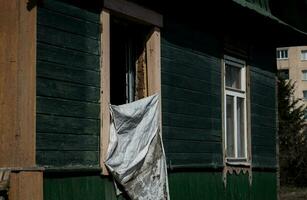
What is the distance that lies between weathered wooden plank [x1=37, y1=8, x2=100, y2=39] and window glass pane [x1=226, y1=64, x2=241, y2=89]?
3.85 metres

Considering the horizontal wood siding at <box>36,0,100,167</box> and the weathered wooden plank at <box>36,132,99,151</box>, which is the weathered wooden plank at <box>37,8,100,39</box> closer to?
the horizontal wood siding at <box>36,0,100,167</box>

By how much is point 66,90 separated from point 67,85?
56 mm

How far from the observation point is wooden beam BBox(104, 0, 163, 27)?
8109 mm

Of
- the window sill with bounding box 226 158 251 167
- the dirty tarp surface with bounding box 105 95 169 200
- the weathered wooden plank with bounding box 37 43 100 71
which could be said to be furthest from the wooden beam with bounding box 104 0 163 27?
the window sill with bounding box 226 158 251 167

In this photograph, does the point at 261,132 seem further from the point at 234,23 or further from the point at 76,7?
the point at 76,7

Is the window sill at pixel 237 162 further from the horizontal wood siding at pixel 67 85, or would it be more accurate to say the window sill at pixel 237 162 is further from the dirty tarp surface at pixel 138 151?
the horizontal wood siding at pixel 67 85

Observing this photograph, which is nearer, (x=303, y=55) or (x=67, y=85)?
(x=67, y=85)

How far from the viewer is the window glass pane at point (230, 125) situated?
11078 mm

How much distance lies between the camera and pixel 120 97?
8773 millimetres

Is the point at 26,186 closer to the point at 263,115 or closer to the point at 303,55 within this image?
the point at 263,115

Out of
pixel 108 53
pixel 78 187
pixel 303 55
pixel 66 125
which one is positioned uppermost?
pixel 303 55

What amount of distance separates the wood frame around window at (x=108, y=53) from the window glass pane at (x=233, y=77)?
97.8 inches

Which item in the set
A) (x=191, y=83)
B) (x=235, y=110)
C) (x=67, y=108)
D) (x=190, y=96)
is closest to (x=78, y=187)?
(x=67, y=108)

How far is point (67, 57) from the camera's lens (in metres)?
7.34
